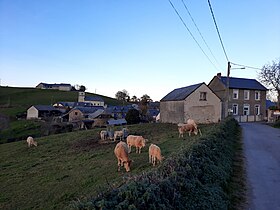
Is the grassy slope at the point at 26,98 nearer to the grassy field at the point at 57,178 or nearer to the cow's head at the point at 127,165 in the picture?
the grassy field at the point at 57,178

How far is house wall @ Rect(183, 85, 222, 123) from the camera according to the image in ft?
129

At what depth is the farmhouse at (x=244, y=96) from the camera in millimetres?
53166

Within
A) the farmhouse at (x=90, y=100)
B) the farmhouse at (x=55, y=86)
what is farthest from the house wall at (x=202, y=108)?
the farmhouse at (x=55, y=86)

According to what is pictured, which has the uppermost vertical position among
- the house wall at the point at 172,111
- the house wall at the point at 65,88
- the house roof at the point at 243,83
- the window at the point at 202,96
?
the house wall at the point at 65,88

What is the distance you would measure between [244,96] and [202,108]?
18.6m

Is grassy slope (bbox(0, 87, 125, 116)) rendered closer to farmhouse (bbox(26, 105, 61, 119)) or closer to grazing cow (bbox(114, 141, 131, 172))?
farmhouse (bbox(26, 105, 61, 119))

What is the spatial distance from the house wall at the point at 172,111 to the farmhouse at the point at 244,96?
1335 centimetres

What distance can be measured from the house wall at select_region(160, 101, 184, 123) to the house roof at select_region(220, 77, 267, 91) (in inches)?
599

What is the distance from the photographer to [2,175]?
58.2 feet

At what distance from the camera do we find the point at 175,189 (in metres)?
5.26

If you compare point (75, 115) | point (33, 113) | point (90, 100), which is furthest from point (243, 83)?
point (90, 100)

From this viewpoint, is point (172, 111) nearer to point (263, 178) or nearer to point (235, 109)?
point (235, 109)

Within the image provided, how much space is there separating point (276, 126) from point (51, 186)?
3301 cm

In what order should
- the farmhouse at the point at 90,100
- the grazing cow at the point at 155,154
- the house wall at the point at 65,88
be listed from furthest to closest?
the house wall at the point at 65,88 < the farmhouse at the point at 90,100 < the grazing cow at the point at 155,154
